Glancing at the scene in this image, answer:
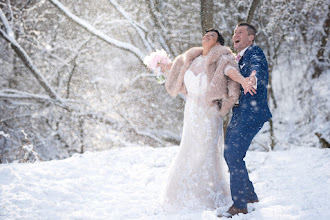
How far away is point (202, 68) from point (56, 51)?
7.49 metres

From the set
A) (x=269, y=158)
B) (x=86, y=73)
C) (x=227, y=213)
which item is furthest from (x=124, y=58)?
(x=227, y=213)

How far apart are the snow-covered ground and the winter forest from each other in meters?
2.31

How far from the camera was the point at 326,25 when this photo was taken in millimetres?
7398

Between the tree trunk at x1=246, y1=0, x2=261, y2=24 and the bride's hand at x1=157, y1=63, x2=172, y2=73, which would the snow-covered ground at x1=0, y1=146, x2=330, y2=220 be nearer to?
the bride's hand at x1=157, y1=63, x2=172, y2=73

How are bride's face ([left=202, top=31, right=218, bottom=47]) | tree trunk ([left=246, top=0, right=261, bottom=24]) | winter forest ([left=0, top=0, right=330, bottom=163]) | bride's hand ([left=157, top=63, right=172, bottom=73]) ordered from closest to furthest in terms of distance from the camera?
bride's face ([left=202, top=31, right=218, bottom=47]), bride's hand ([left=157, top=63, right=172, bottom=73]), tree trunk ([left=246, top=0, right=261, bottom=24]), winter forest ([left=0, top=0, right=330, bottom=163])

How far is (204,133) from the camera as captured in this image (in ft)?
10.2

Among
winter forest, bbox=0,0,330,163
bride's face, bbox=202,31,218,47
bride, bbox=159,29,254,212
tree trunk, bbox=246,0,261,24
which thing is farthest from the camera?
winter forest, bbox=0,0,330,163

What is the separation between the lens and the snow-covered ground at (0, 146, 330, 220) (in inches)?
116

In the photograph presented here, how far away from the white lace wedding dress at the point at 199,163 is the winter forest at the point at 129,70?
134 inches

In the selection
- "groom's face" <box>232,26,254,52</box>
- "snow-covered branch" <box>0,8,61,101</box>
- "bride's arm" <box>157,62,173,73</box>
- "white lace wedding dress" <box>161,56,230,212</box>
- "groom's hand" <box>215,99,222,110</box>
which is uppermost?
"snow-covered branch" <box>0,8,61,101</box>

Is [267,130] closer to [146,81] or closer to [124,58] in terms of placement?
[146,81]

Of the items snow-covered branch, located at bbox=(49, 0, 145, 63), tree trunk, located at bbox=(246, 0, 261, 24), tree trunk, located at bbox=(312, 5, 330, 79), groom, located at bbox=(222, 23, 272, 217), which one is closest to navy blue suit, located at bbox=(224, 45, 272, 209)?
groom, located at bbox=(222, 23, 272, 217)

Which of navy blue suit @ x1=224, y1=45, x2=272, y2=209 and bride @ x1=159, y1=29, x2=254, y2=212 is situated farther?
bride @ x1=159, y1=29, x2=254, y2=212

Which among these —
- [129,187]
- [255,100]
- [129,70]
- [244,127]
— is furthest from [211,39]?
[129,70]
